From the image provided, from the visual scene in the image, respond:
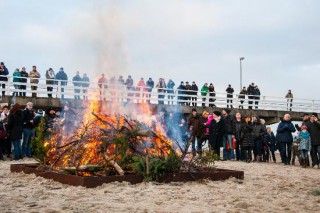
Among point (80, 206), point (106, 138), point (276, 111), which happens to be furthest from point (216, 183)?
point (276, 111)

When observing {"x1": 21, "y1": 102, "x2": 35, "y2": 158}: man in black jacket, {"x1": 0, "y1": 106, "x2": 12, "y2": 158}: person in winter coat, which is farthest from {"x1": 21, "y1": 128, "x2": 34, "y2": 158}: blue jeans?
{"x1": 0, "y1": 106, "x2": 12, "y2": 158}: person in winter coat

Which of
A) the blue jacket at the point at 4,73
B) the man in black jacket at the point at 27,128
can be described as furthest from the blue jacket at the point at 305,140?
the blue jacket at the point at 4,73

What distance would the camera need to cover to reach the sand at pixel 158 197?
622 cm

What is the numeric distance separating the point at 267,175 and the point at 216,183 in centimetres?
252

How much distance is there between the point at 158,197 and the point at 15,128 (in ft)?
28.5

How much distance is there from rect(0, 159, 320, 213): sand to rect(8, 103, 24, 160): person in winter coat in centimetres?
525

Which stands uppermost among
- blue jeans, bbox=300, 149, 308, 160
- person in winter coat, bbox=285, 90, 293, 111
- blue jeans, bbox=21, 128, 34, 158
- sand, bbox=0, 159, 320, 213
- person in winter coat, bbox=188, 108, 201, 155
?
person in winter coat, bbox=285, 90, 293, 111

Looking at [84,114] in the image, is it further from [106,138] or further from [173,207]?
[173,207]

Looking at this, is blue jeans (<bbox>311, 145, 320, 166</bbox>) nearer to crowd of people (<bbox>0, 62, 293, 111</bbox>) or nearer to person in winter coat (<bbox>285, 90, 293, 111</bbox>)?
crowd of people (<bbox>0, 62, 293, 111</bbox>)

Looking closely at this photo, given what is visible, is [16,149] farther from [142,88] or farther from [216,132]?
[142,88]

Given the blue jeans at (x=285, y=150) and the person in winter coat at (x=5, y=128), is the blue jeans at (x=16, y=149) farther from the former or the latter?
the blue jeans at (x=285, y=150)

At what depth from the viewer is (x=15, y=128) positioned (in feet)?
47.9

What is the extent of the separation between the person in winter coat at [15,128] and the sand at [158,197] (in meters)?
5.25

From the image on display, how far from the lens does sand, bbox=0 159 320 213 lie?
6.22 meters
